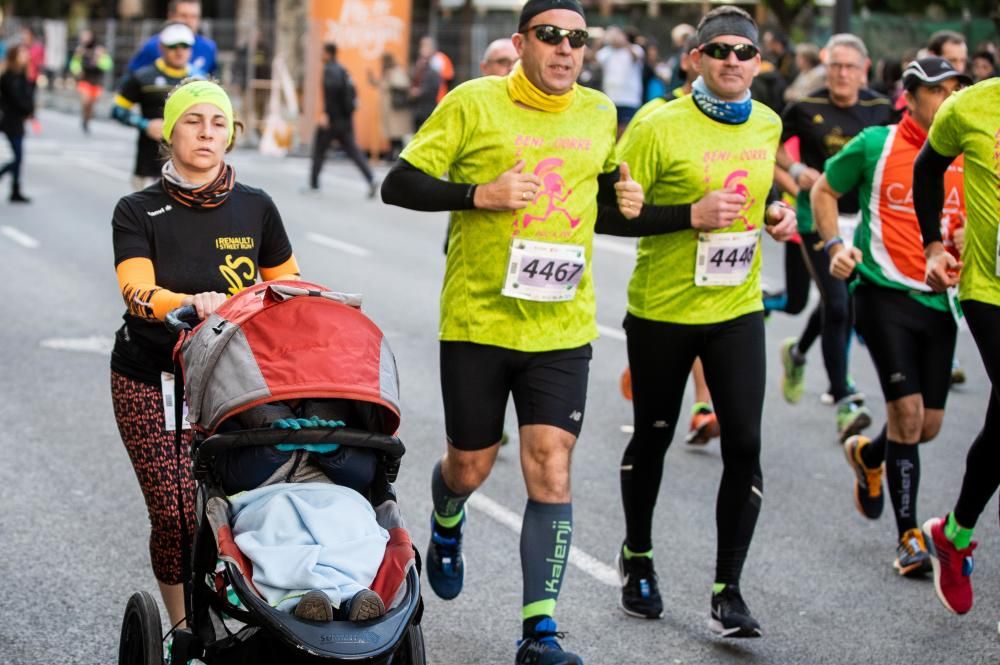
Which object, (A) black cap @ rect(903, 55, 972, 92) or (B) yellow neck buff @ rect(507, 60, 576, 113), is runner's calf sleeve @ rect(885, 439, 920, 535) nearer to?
(A) black cap @ rect(903, 55, 972, 92)

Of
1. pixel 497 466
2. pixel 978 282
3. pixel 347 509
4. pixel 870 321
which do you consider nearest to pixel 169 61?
pixel 497 466

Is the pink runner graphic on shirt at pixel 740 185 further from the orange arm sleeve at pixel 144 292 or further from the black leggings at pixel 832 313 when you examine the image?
the black leggings at pixel 832 313

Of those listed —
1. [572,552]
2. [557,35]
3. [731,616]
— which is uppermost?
[557,35]

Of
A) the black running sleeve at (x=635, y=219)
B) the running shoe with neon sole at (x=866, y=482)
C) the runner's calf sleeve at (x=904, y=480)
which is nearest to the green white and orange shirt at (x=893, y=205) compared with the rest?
the runner's calf sleeve at (x=904, y=480)

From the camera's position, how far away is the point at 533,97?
17.3 feet

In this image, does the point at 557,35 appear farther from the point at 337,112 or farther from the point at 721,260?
the point at 337,112

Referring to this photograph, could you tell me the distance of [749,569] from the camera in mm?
6648

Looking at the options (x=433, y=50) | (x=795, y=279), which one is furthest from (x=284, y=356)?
(x=433, y=50)

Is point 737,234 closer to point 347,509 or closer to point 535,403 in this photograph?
point 535,403

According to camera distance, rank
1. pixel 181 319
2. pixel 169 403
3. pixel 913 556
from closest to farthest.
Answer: pixel 181 319 → pixel 169 403 → pixel 913 556

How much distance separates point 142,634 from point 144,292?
1.02 m

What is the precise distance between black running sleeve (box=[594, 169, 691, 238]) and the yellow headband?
1282 millimetres

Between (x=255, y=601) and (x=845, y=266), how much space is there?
3418 millimetres

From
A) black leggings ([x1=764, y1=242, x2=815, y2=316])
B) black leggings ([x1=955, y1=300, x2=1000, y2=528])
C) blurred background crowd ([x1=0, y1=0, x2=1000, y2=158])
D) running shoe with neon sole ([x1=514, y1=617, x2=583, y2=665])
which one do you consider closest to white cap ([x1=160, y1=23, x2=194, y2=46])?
blurred background crowd ([x1=0, y1=0, x2=1000, y2=158])
